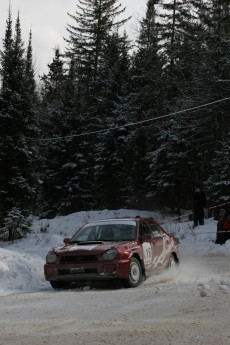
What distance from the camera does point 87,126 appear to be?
1560 inches

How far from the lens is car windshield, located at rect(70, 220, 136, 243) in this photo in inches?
454

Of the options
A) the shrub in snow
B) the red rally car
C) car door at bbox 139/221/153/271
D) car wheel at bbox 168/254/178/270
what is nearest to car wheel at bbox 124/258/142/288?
the red rally car

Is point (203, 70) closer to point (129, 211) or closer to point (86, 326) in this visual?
point (129, 211)

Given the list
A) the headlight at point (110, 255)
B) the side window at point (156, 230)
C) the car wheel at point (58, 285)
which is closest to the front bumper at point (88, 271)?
the headlight at point (110, 255)

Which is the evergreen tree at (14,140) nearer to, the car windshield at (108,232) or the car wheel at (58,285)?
the car windshield at (108,232)

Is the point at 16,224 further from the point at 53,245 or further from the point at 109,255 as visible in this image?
the point at 109,255

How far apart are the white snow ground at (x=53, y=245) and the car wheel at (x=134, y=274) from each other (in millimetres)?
910

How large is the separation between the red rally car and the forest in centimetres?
1427

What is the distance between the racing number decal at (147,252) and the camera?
37.2 feet

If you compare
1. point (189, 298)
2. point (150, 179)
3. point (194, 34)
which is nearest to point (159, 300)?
point (189, 298)

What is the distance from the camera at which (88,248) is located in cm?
1071

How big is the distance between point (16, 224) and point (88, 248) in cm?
1682

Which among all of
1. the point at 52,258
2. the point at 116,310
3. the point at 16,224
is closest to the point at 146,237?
the point at 52,258

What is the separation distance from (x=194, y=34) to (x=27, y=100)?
13652mm
